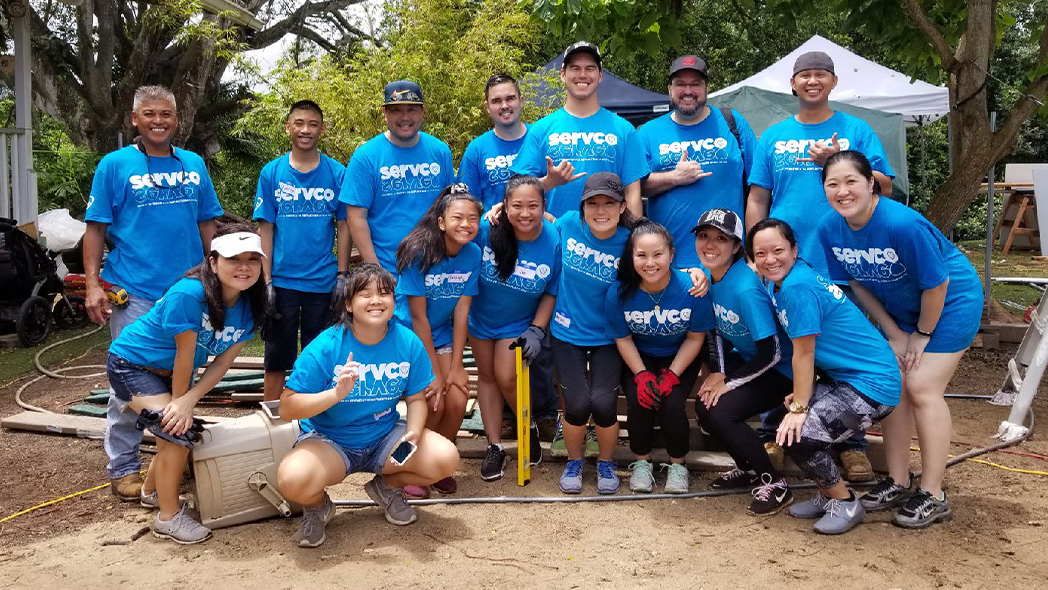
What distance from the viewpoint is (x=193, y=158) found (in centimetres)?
460

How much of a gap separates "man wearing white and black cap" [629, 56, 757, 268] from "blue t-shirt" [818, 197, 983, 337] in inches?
26.0

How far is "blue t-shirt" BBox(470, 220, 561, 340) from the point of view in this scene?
4.37m

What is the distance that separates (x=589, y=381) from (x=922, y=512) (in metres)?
1.60

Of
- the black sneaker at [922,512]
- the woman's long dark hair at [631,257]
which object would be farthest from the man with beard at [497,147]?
the black sneaker at [922,512]

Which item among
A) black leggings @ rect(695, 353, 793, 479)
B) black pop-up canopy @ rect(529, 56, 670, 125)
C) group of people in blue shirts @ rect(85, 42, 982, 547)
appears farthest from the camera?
black pop-up canopy @ rect(529, 56, 670, 125)

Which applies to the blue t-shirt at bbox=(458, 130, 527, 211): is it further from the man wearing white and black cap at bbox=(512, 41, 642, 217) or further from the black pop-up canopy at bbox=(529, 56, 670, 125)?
the black pop-up canopy at bbox=(529, 56, 670, 125)

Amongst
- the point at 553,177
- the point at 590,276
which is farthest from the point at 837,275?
the point at 553,177

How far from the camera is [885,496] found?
3.96 meters

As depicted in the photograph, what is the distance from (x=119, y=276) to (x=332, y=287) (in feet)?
3.50

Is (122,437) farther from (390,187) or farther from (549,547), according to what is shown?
(549,547)

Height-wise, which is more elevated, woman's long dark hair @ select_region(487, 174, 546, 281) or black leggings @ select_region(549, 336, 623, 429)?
woman's long dark hair @ select_region(487, 174, 546, 281)

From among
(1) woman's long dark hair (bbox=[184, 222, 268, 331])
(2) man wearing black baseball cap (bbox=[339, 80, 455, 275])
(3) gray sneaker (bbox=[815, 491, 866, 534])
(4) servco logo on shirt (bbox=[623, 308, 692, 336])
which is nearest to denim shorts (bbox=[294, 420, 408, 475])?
(1) woman's long dark hair (bbox=[184, 222, 268, 331])

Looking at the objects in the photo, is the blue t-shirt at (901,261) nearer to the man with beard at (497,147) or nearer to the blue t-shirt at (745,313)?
the blue t-shirt at (745,313)

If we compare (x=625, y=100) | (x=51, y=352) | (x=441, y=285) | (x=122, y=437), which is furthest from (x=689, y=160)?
(x=625, y=100)
